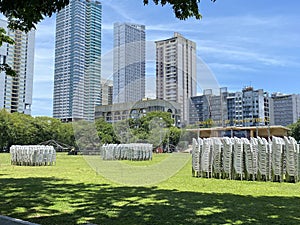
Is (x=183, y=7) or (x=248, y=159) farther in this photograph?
(x=248, y=159)

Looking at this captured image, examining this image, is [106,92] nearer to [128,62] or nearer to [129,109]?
[129,109]

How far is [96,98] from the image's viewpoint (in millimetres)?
12031

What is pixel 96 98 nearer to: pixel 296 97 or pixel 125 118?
pixel 125 118

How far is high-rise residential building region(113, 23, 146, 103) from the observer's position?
36.5ft

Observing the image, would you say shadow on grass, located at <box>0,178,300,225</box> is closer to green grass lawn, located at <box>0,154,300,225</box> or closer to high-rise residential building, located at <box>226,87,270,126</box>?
green grass lawn, located at <box>0,154,300,225</box>

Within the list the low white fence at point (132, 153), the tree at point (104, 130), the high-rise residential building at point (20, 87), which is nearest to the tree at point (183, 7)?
the tree at point (104, 130)

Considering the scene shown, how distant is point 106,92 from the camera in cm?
1195

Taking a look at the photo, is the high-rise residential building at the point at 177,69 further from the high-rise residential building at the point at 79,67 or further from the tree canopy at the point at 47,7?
the tree canopy at the point at 47,7

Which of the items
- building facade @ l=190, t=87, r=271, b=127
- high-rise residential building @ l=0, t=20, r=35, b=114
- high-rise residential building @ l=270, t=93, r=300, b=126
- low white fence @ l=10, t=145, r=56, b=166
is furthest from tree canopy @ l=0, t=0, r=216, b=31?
high-rise residential building @ l=270, t=93, r=300, b=126

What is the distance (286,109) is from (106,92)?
11260cm

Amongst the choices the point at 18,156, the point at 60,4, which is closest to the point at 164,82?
the point at 60,4

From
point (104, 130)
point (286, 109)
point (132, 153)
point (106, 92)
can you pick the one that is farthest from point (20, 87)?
point (286, 109)

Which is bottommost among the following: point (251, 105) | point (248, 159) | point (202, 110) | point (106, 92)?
point (248, 159)

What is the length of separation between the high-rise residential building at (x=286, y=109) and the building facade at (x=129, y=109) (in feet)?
350
